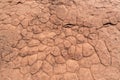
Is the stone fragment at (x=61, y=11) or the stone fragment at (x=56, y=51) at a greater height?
the stone fragment at (x=61, y=11)

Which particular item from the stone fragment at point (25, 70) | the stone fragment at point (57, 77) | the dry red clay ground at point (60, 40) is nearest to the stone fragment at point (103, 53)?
the dry red clay ground at point (60, 40)

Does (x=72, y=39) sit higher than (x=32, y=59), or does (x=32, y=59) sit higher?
(x=72, y=39)

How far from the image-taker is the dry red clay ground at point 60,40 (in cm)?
152

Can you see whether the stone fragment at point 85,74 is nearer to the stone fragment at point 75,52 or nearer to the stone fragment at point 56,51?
the stone fragment at point 75,52

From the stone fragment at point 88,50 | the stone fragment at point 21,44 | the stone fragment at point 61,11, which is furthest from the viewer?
the stone fragment at point 61,11

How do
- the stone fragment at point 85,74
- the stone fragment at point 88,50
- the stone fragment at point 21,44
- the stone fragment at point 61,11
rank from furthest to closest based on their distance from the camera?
the stone fragment at point 61,11, the stone fragment at point 21,44, the stone fragment at point 88,50, the stone fragment at point 85,74

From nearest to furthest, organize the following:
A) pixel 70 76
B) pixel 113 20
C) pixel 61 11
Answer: pixel 70 76, pixel 113 20, pixel 61 11

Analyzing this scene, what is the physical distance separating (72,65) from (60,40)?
25 centimetres

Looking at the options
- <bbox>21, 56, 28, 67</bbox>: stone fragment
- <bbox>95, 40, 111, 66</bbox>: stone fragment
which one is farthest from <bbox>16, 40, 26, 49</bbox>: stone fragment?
<bbox>95, 40, 111, 66</bbox>: stone fragment

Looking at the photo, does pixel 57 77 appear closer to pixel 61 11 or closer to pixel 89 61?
pixel 89 61

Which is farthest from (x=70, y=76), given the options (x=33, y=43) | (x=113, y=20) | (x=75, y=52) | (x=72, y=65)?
(x=113, y=20)

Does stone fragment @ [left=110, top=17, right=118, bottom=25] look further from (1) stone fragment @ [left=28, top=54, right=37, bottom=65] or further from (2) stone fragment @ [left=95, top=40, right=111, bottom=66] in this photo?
(1) stone fragment @ [left=28, top=54, right=37, bottom=65]

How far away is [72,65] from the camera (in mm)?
1539

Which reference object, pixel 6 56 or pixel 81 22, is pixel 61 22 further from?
pixel 6 56
